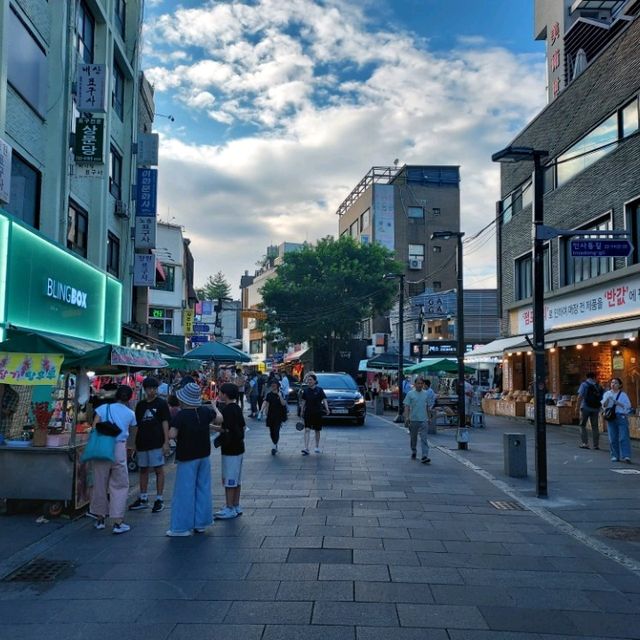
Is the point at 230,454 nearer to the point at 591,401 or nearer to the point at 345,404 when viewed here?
the point at 591,401

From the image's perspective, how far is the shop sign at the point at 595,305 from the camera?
17.3 m

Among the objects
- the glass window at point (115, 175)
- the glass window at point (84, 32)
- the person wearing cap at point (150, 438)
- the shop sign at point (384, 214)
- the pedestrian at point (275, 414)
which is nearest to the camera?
the person wearing cap at point (150, 438)

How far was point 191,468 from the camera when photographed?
7.28 m

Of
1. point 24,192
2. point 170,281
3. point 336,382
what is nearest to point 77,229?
point 24,192

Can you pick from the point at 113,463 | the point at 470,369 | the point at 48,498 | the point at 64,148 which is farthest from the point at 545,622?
the point at 470,369

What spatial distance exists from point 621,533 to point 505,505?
69.1 inches

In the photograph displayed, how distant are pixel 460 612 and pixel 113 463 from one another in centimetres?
449

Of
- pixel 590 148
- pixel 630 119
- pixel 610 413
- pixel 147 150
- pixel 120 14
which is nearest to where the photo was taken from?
pixel 610 413

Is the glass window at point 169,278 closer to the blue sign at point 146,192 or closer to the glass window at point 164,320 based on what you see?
the glass window at point 164,320

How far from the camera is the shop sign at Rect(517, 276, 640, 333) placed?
17344mm

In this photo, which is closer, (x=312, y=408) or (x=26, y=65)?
(x=26, y=65)

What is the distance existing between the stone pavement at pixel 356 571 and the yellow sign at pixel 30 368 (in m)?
1.74

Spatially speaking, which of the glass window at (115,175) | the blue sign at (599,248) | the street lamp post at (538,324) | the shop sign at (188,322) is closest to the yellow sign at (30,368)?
the street lamp post at (538,324)

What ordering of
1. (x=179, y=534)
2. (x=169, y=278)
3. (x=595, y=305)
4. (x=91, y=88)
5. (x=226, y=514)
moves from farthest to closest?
1. (x=169, y=278)
2. (x=595, y=305)
3. (x=91, y=88)
4. (x=226, y=514)
5. (x=179, y=534)
